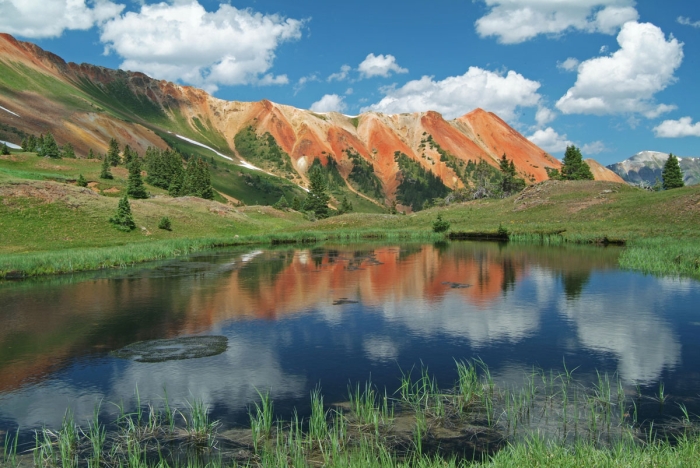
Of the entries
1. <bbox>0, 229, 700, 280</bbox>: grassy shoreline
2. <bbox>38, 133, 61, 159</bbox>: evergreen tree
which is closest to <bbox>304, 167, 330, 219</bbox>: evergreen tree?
<bbox>0, 229, 700, 280</bbox>: grassy shoreline

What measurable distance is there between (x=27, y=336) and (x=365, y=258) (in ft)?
120

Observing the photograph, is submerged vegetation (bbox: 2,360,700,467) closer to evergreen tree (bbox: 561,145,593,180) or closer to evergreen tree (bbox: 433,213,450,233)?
evergreen tree (bbox: 433,213,450,233)

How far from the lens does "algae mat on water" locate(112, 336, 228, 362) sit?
20891 millimetres

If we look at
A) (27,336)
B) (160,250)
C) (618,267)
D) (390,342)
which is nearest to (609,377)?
(390,342)

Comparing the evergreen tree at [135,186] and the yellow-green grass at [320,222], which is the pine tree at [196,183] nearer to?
the yellow-green grass at [320,222]

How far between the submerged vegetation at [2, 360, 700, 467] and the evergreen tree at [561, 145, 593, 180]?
135m

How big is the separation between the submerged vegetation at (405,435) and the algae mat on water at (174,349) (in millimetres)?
4948

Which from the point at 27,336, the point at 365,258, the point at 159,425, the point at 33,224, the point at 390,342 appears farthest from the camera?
the point at 33,224

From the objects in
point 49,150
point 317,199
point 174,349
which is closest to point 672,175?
point 317,199

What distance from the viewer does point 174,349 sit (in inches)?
863

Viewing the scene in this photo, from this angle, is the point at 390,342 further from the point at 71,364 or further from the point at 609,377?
the point at 71,364

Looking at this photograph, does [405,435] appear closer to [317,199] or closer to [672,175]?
[317,199]

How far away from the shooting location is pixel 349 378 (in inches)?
703

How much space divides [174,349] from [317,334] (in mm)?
6317
